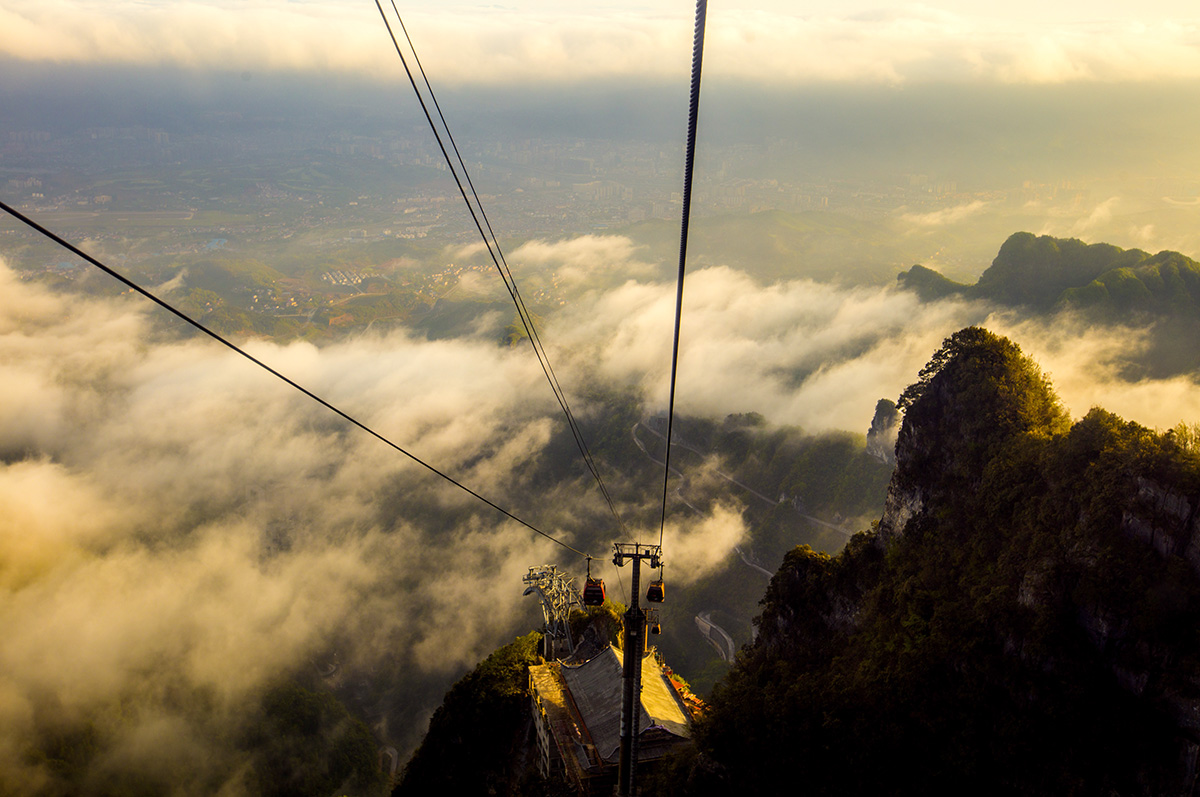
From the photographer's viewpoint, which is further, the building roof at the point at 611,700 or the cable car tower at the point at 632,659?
the building roof at the point at 611,700

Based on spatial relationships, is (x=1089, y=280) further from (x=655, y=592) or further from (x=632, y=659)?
(x=632, y=659)

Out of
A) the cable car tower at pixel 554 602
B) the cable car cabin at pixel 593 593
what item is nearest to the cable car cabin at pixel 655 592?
the cable car cabin at pixel 593 593

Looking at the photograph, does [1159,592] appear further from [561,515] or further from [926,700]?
[561,515]

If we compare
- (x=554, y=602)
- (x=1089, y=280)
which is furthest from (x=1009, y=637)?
(x=1089, y=280)

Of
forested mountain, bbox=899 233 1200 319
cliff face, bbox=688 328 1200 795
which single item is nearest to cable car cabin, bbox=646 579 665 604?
cliff face, bbox=688 328 1200 795

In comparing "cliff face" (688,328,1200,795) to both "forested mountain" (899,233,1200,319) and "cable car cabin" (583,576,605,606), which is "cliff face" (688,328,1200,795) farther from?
"forested mountain" (899,233,1200,319)

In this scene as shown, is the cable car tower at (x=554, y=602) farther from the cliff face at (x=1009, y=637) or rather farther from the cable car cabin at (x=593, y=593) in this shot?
the cable car cabin at (x=593, y=593)
